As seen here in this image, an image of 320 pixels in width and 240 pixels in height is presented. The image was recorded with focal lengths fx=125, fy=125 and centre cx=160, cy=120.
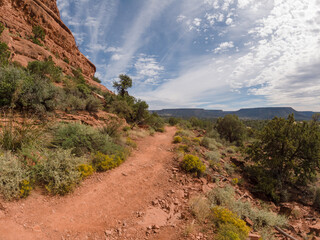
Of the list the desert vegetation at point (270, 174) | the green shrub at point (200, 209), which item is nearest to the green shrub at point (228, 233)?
the green shrub at point (200, 209)

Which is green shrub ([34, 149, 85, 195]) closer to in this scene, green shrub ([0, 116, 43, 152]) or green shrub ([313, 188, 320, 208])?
green shrub ([0, 116, 43, 152])

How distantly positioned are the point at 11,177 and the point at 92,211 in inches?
80.5

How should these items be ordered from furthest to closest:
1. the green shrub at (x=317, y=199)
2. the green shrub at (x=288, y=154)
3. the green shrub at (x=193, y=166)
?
1. the green shrub at (x=288, y=154)
2. the green shrub at (x=317, y=199)
3. the green shrub at (x=193, y=166)

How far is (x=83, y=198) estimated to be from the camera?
11.8ft

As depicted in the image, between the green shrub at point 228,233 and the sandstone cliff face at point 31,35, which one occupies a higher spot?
the sandstone cliff face at point 31,35

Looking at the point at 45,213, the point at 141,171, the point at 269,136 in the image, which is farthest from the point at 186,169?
the point at 269,136

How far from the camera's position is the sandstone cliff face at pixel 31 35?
1478 cm

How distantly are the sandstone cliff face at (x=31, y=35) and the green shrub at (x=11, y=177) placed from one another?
47.2ft

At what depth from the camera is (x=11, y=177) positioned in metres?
2.95

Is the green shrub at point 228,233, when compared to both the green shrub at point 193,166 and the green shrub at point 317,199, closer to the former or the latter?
the green shrub at point 193,166

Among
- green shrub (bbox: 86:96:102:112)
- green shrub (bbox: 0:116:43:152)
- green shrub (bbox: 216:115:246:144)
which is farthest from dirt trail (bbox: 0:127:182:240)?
green shrub (bbox: 216:115:246:144)

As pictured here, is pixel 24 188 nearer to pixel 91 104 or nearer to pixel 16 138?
pixel 16 138

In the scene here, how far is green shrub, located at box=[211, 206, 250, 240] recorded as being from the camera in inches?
114

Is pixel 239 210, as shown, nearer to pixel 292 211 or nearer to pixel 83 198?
pixel 292 211
